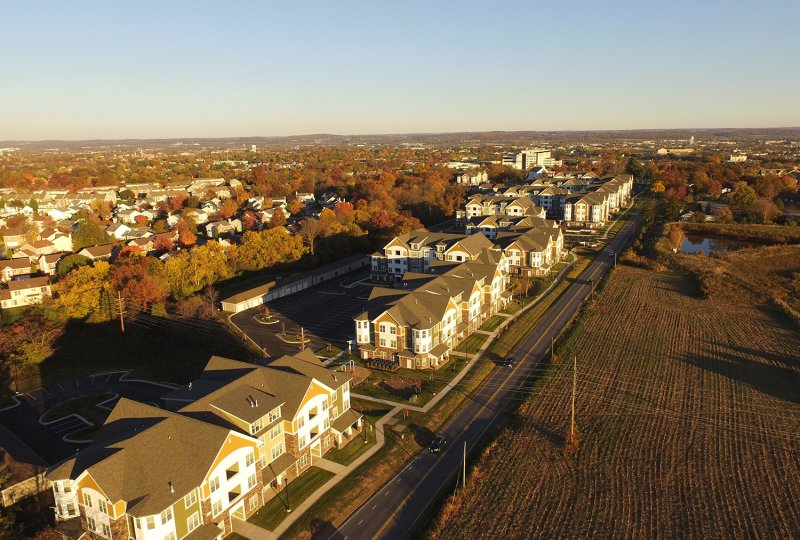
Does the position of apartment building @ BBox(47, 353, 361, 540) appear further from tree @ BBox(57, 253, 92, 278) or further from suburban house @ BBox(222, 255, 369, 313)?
tree @ BBox(57, 253, 92, 278)

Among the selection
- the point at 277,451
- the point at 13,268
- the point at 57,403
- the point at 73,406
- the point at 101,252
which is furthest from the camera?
the point at 101,252

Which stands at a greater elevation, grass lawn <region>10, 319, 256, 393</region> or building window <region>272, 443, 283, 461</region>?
building window <region>272, 443, 283, 461</region>

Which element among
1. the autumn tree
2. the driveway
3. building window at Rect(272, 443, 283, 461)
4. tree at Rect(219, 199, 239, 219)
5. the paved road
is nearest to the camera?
the paved road

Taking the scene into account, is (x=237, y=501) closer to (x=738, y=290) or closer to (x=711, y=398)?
(x=711, y=398)

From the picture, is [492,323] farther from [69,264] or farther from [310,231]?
[69,264]

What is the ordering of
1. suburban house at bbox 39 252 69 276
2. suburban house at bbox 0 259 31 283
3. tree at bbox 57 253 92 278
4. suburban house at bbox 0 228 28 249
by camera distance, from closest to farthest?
tree at bbox 57 253 92 278 → suburban house at bbox 0 259 31 283 → suburban house at bbox 39 252 69 276 → suburban house at bbox 0 228 28 249

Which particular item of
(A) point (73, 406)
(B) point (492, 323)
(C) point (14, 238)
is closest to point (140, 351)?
(A) point (73, 406)

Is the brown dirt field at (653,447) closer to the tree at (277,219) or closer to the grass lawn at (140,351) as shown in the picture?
the grass lawn at (140,351)

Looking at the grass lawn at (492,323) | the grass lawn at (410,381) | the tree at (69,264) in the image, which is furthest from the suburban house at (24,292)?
the grass lawn at (492,323)

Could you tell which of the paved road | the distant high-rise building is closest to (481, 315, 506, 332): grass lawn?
the paved road
